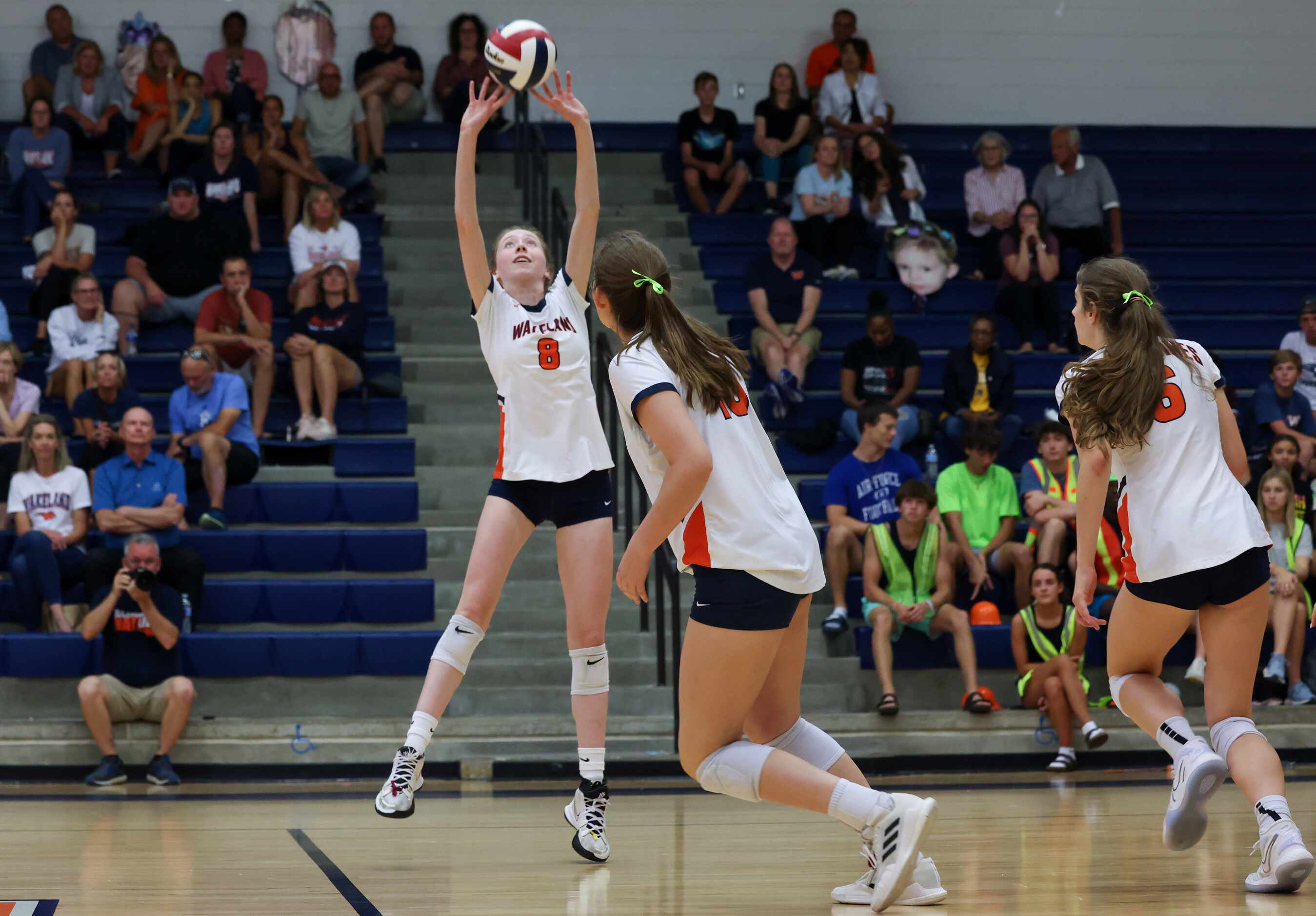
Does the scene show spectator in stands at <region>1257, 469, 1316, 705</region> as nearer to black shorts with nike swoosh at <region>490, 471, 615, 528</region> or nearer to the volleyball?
black shorts with nike swoosh at <region>490, 471, 615, 528</region>

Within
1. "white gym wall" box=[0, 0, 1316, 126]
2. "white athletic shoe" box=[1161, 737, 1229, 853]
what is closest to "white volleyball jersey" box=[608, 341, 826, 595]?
"white athletic shoe" box=[1161, 737, 1229, 853]

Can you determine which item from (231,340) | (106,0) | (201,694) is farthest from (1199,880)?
(106,0)

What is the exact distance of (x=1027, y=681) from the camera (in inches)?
301

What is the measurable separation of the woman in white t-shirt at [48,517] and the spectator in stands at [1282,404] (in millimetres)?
6981

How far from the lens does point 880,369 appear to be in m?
9.53

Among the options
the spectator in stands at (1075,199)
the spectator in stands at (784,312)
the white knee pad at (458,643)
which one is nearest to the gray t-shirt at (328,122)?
the spectator in stands at (784,312)

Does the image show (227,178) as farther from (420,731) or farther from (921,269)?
(420,731)

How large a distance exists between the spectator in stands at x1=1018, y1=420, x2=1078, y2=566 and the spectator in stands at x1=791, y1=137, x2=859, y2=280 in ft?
8.82

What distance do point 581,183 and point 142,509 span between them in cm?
426

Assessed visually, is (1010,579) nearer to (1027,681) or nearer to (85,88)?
(1027,681)

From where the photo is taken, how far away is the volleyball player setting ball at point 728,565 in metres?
3.38

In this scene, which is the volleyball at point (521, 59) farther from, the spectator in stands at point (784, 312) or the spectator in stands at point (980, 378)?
the spectator in stands at point (980, 378)

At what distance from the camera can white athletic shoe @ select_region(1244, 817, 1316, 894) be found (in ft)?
11.8

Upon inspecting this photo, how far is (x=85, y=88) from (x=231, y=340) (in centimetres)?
372
